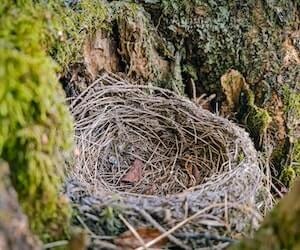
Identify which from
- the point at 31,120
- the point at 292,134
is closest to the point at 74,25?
the point at 31,120

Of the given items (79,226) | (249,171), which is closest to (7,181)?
(79,226)

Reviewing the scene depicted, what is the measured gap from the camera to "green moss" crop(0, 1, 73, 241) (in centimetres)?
92

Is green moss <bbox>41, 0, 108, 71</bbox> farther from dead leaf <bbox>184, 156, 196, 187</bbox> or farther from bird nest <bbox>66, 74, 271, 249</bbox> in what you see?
dead leaf <bbox>184, 156, 196, 187</bbox>

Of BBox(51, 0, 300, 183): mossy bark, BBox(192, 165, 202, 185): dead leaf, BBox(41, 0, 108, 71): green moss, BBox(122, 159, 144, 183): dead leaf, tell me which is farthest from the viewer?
BBox(51, 0, 300, 183): mossy bark

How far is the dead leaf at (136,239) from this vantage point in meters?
1.10

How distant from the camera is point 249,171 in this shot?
1.50 meters

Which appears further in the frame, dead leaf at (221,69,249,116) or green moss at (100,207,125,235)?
dead leaf at (221,69,249,116)

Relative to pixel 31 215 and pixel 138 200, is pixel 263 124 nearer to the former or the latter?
pixel 138 200

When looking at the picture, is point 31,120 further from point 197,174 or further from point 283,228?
point 197,174

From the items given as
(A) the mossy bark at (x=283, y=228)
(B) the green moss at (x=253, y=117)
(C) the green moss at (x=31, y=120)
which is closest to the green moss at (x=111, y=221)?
(C) the green moss at (x=31, y=120)

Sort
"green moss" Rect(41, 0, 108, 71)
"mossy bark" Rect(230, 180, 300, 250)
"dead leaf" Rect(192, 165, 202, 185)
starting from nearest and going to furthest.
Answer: "mossy bark" Rect(230, 180, 300, 250) → "green moss" Rect(41, 0, 108, 71) → "dead leaf" Rect(192, 165, 202, 185)

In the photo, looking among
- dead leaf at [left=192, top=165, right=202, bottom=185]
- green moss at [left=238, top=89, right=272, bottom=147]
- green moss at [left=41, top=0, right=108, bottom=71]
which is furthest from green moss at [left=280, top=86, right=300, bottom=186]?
green moss at [left=41, top=0, right=108, bottom=71]

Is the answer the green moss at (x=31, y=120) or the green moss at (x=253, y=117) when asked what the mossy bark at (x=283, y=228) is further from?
the green moss at (x=253, y=117)

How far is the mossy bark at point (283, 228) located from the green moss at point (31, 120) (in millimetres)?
438
